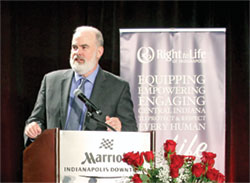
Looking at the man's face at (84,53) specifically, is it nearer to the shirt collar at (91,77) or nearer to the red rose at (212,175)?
the shirt collar at (91,77)

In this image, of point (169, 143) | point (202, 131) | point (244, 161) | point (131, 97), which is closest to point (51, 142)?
point (169, 143)

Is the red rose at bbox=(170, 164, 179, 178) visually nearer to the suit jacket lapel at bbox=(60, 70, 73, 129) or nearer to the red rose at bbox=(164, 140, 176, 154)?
the red rose at bbox=(164, 140, 176, 154)

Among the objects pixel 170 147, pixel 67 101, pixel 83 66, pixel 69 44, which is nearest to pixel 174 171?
pixel 170 147

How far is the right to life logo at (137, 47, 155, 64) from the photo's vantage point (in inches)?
184

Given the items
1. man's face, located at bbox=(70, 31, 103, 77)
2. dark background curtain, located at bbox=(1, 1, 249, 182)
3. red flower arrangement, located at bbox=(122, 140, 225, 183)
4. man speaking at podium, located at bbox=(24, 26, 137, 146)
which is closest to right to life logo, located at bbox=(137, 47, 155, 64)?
dark background curtain, located at bbox=(1, 1, 249, 182)

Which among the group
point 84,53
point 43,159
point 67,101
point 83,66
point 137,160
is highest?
point 84,53

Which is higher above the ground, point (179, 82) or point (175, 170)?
point (179, 82)

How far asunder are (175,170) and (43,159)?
131 cm

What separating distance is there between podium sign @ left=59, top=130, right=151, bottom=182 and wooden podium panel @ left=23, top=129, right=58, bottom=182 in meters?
0.05

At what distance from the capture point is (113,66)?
4887 millimetres

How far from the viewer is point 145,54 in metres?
4.67

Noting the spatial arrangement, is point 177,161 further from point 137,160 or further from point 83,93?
point 83,93

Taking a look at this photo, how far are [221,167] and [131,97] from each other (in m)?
1.21

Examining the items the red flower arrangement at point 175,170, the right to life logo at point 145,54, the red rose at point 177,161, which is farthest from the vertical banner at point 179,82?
the red rose at point 177,161
